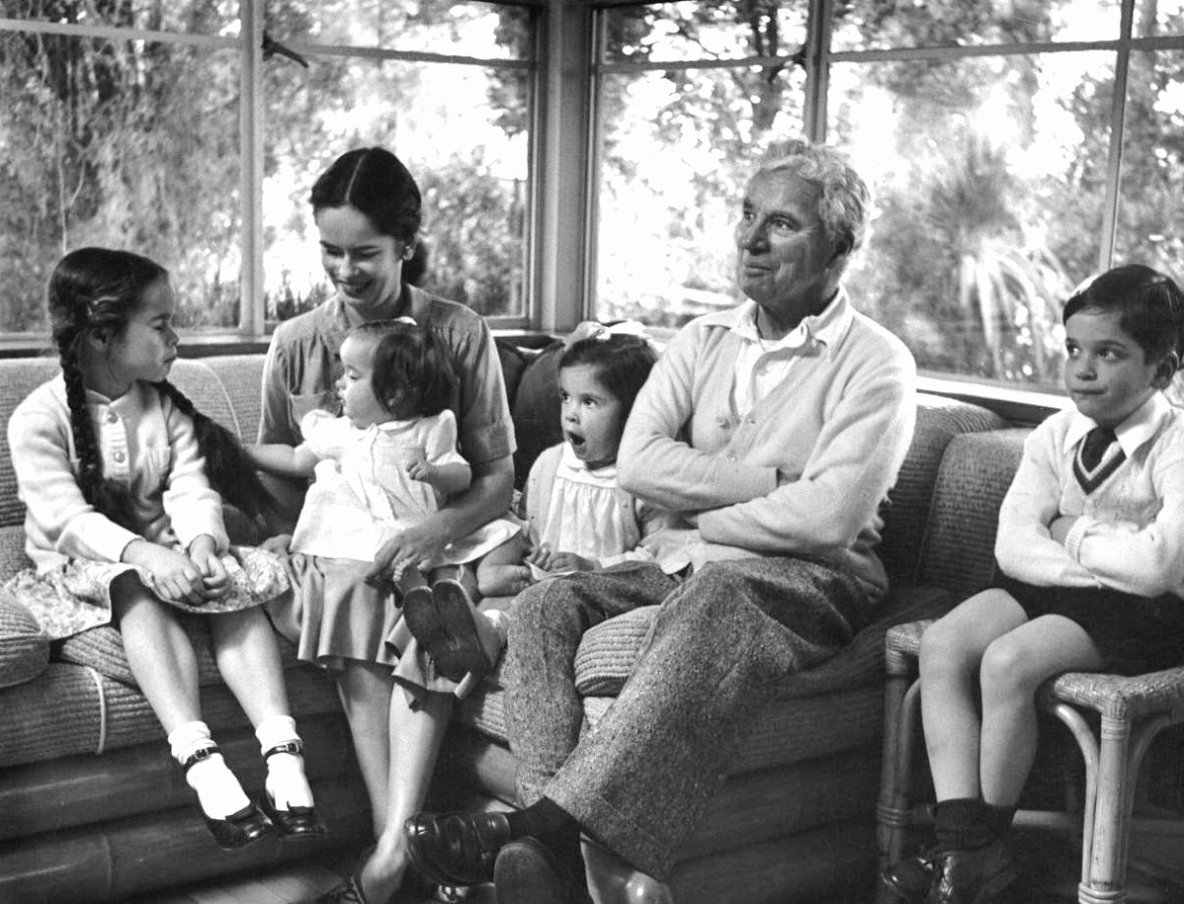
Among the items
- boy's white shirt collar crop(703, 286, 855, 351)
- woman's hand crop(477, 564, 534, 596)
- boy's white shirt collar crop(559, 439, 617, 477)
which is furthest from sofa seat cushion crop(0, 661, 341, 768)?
boy's white shirt collar crop(703, 286, 855, 351)

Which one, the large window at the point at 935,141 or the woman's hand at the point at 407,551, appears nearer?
the woman's hand at the point at 407,551

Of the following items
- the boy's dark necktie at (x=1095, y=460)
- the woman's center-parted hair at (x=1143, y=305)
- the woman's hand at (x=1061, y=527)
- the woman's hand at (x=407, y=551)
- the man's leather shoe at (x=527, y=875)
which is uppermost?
the woman's center-parted hair at (x=1143, y=305)

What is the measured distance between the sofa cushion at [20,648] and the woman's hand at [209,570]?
0.29 meters

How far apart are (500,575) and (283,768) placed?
1.88ft

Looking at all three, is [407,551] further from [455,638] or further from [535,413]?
[535,413]

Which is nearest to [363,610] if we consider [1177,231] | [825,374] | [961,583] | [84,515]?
[84,515]

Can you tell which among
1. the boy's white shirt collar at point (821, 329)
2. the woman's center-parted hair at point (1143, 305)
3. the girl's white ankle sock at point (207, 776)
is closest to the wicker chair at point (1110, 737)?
the woman's center-parted hair at point (1143, 305)

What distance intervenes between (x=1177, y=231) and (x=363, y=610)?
195 centimetres

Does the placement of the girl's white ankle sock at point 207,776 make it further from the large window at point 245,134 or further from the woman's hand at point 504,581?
the large window at point 245,134

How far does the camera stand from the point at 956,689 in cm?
279

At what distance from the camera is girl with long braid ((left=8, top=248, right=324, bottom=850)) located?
2.87 m

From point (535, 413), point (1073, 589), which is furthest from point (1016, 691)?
point (535, 413)

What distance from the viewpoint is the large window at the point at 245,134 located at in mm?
4059

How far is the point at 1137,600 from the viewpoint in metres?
2.73
